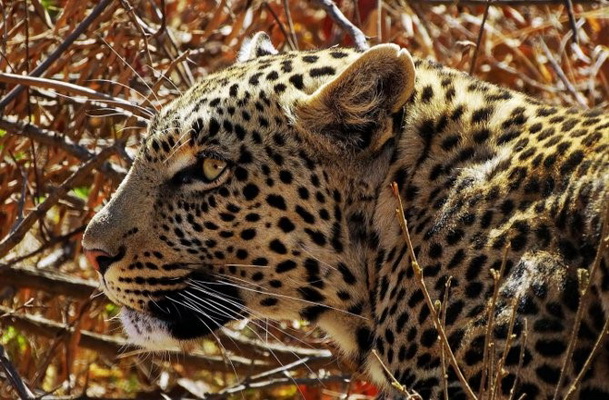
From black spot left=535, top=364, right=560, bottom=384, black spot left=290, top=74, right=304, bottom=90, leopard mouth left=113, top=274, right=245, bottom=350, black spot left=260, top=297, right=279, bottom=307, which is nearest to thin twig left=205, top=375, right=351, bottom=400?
leopard mouth left=113, top=274, right=245, bottom=350

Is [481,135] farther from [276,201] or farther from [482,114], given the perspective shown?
[276,201]

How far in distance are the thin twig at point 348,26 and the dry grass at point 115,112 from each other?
0.08 m

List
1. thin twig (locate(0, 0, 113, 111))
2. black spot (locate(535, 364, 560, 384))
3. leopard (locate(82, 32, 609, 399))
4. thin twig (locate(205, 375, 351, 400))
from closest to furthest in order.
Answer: black spot (locate(535, 364, 560, 384)) < leopard (locate(82, 32, 609, 399)) < thin twig (locate(0, 0, 113, 111)) < thin twig (locate(205, 375, 351, 400))

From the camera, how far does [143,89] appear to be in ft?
19.8

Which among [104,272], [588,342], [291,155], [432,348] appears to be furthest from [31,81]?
[588,342]

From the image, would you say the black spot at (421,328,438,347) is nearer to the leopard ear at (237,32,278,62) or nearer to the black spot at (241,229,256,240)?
the black spot at (241,229,256,240)

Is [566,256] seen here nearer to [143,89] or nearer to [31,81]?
[31,81]

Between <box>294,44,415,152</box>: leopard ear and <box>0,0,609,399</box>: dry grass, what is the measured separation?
813mm

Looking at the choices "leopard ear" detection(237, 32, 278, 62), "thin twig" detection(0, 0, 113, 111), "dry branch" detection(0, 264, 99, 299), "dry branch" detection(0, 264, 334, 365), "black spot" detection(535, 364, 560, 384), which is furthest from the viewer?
"dry branch" detection(0, 264, 99, 299)

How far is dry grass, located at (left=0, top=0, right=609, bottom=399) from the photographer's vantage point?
518 cm

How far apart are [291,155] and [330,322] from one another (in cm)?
61

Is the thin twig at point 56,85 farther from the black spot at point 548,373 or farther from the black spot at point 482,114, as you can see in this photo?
the black spot at point 548,373

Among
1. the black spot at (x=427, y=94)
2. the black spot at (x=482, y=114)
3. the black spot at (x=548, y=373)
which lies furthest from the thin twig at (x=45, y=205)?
the black spot at (x=548, y=373)

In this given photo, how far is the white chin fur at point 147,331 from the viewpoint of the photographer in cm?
423
